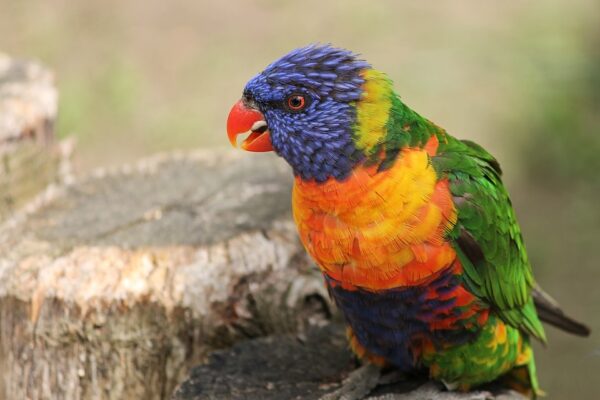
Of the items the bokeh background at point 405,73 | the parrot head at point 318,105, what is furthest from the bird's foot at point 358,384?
the bokeh background at point 405,73

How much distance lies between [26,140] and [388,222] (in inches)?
75.7

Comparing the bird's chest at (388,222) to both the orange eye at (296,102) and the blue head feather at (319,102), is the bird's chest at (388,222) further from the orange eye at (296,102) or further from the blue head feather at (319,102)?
the orange eye at (296,102)

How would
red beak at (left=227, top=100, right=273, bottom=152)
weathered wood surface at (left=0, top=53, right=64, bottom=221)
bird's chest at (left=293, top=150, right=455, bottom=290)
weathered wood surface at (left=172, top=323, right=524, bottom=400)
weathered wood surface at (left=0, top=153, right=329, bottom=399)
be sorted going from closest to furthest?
1. bird's chest at (left=293, top=150, right=455, bottom=290)
2. red beak at (left=227, top=100, right=273, bottom=152)
3. weathered wood surface at (left=172, top=323, right=524, bottom=400)
4. weathered wood surface at (left=0, top=153, right=329, bottom=399)
5. weathered wood surface at (left=0, top=53, right=64, bottom=221)

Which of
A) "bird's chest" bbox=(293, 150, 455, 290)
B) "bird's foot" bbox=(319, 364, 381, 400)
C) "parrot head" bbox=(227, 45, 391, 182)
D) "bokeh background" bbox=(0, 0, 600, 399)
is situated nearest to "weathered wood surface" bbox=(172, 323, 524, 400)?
"bird's foot" bbox=(319, 364, 381, 400)

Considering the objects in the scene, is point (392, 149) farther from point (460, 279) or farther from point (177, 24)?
point (177, 24)

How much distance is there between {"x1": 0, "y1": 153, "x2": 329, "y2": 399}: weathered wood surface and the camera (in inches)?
96.7

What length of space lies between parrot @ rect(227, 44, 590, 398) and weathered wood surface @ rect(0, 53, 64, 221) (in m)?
1.40

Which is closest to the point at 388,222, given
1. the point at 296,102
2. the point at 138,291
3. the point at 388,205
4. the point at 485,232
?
the point at 388,205

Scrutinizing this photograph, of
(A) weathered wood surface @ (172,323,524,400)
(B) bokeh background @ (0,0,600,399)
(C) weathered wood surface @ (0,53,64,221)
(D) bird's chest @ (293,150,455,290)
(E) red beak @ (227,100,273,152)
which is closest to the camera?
(D) bird's chest @ (293,150,455,290)

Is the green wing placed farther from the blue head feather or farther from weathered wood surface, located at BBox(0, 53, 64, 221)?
weathered wood surface, located at BBox(0, 53, 64, 221)

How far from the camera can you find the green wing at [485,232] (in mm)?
2139

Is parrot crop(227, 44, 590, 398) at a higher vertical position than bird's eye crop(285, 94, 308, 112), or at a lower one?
lower

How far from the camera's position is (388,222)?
6.74 feet

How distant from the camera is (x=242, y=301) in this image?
104 inches
